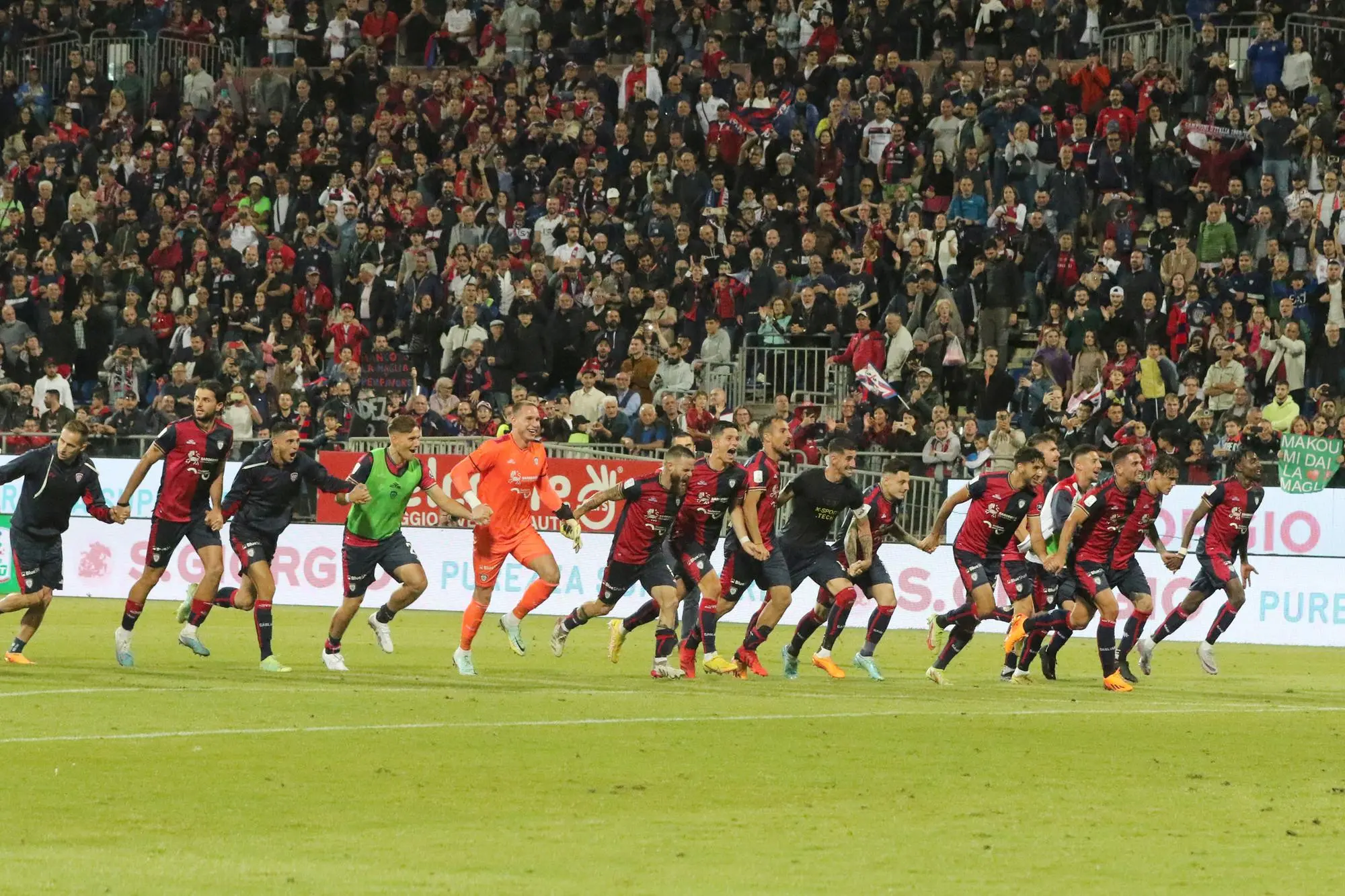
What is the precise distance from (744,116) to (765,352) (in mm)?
4962

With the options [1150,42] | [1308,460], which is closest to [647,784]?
[1308,460]

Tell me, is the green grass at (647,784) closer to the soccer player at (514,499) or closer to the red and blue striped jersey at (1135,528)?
the soccer player at (514,499)

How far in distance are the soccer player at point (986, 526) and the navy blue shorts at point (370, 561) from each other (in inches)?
180

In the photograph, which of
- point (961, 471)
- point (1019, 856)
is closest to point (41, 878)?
point (1019, 856)

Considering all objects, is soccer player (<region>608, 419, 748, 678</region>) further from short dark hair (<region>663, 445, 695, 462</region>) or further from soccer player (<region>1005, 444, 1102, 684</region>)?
soccer player (<region>1005, 444, 1102, 684</region>)

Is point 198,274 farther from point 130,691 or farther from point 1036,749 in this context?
point 1036,749

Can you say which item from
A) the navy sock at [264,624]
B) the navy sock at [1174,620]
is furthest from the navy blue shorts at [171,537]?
the navy sock at [1174,620]

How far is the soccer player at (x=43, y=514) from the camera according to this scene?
18.2m

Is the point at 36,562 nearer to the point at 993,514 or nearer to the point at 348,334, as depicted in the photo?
the point at 993,514

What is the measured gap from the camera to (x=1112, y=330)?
28.4 m

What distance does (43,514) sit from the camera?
A: 18359mm

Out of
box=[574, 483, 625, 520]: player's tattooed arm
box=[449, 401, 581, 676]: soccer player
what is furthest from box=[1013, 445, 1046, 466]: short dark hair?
box=[449, 401, 581, 676]: soccer player

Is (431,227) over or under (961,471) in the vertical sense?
over

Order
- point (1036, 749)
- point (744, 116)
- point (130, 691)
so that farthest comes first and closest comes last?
point (744, 116)
point (130, 691)
point (1036, 749)
